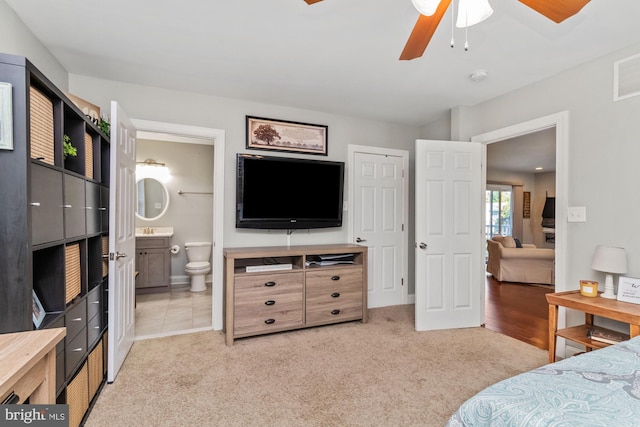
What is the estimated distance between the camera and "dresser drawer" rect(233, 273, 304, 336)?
9.32 feet

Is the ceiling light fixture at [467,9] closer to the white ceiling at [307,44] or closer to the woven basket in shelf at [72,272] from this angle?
the white ceiling at [307,44]

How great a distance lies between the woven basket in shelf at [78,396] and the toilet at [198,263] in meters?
2.74


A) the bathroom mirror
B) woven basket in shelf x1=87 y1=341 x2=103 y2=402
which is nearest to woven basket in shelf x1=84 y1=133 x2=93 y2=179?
woven basket in shelf x1=87 y1=341 x2=103 y2=402

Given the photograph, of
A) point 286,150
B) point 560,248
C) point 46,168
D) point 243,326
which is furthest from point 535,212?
point 46,168

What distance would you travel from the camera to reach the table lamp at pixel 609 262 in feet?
6.93

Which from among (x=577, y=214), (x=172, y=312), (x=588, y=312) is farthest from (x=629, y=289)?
(x=172, y=312)

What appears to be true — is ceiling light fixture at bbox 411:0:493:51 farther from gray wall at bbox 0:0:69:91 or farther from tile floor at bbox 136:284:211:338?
tile floor at bbox 136:284:211:338

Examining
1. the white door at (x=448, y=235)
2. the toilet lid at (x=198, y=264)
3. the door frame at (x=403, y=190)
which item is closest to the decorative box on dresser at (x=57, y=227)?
the toilet lid at (x=198, y=264)

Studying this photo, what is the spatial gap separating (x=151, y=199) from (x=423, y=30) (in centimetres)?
472

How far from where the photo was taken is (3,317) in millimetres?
1140

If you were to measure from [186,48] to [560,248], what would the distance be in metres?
3.37

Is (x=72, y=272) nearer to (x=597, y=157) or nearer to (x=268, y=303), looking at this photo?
(x=268, y=303)

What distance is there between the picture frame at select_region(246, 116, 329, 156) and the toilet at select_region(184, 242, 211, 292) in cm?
217

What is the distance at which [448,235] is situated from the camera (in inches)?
129
